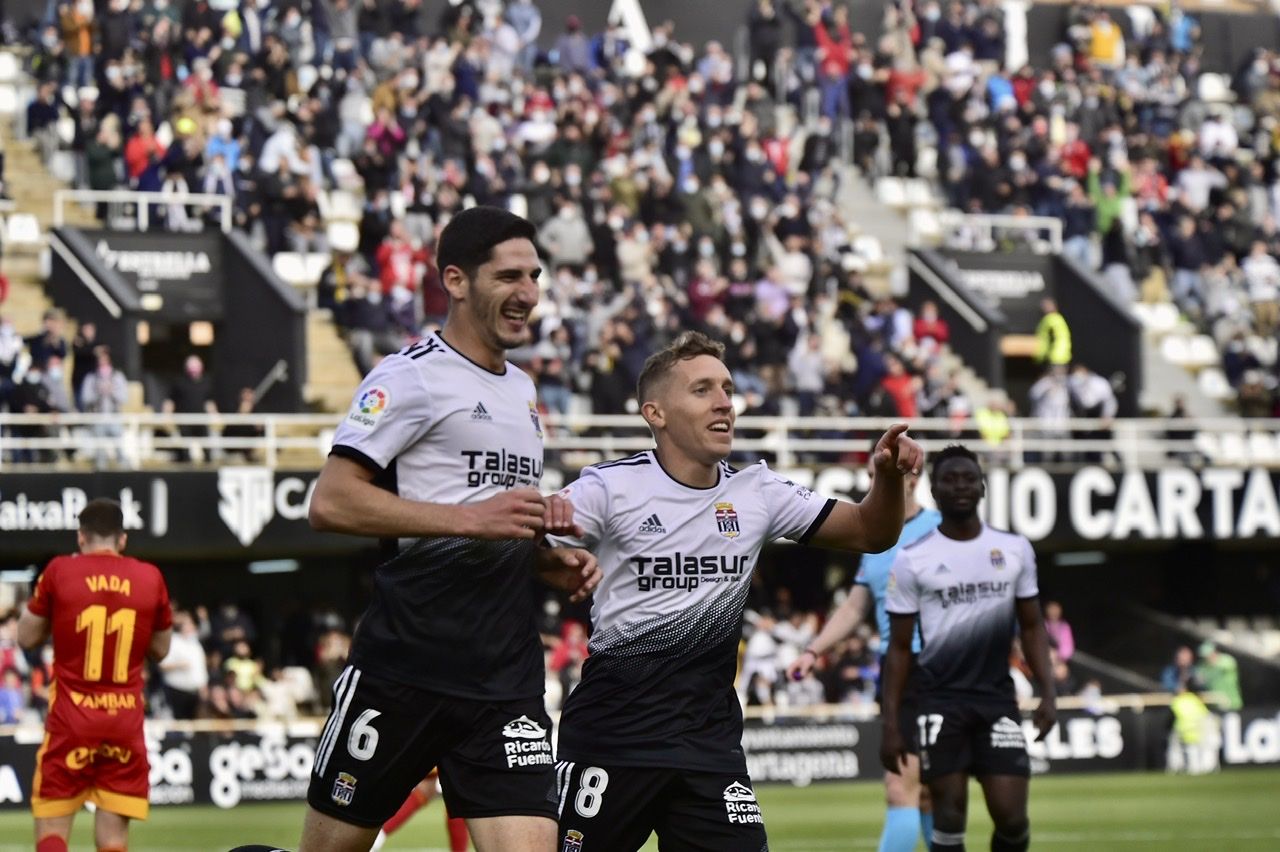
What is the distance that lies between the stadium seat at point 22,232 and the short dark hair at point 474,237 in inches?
890

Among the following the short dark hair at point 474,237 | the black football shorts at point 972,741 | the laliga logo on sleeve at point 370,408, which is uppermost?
the short dark hair at point 474,237

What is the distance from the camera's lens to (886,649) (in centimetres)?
1138

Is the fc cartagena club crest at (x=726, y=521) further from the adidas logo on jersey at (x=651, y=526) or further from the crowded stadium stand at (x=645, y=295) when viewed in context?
the crowded stadium stand at (x=645, y=295)

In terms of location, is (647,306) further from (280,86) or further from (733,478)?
(733,478)

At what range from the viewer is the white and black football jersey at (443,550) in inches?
276

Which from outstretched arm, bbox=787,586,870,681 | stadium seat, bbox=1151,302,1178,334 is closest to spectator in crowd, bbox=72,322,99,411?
outstretched arm, bbox=787,586,870,681

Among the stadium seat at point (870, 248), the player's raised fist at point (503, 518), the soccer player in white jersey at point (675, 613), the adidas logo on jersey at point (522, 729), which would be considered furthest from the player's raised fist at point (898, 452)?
the stadium seat at point (870, 248)

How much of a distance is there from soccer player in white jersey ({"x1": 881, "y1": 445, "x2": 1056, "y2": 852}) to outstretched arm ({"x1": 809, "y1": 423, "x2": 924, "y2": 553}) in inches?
121

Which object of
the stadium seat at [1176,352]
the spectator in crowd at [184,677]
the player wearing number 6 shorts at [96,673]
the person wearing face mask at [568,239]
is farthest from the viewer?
the stadium seat at [1176,352]

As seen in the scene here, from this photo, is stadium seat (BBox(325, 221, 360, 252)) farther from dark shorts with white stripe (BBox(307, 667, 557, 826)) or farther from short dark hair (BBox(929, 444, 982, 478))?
dark shorts with white stripe (BBox(307, 667, 557, 826))

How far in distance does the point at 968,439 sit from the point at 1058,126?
9.95 m

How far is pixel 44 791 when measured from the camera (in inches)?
443

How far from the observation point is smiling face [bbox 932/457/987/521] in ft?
35.6

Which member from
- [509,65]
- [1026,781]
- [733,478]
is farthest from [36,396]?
[733,478]
